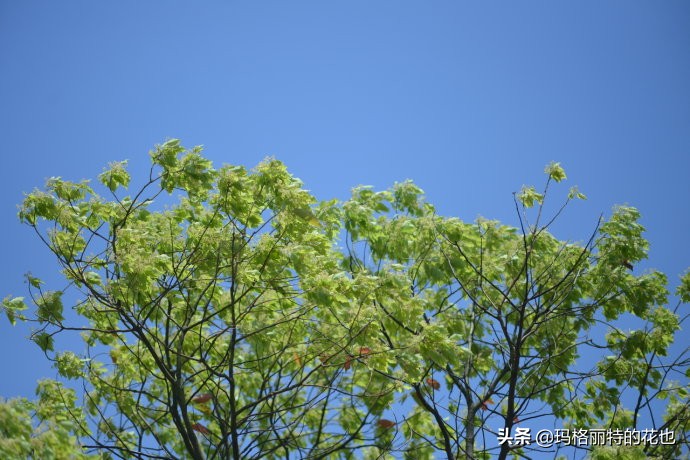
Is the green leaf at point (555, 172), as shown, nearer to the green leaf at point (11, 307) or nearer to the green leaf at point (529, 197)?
the green leaf at point (529, 197)

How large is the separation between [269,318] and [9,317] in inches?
138

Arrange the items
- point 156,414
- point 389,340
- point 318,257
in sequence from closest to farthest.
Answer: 1. point 318,257
2. point 389,340
3. point 156,414

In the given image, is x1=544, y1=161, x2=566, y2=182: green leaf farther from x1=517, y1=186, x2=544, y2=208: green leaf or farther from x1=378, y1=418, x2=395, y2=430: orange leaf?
x1=378, y1=418, x2=395, y2=430: orange leaf

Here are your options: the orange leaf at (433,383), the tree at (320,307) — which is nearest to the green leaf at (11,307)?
the tree at (320,307)

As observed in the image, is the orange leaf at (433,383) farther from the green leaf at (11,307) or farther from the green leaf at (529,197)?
the green leaf at (11,307)

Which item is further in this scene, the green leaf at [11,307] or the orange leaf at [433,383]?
the orange leaf at [433,383]

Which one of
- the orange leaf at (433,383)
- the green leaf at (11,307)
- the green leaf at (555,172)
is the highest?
the green leaf at (555,172)

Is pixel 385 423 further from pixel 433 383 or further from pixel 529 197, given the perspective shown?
pixel 529 197

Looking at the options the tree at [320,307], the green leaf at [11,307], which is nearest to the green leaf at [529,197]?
the tree at [320,307]

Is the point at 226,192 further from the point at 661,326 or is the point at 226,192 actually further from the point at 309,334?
the point at 661,326

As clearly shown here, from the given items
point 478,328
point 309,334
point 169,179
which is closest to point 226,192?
point 169,179

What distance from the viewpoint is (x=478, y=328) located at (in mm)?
11875

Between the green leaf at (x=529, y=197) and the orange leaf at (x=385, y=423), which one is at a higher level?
the green leaf at (x=529, y=197)

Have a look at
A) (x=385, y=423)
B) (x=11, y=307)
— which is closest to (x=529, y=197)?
(x=385, y=423)
